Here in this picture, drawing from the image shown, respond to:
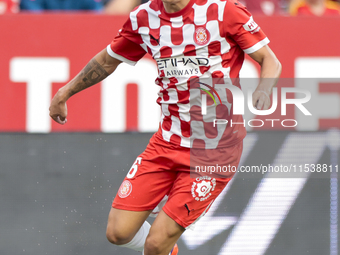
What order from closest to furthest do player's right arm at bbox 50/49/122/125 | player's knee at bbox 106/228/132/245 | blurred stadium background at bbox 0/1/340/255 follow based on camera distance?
player's knee at bbox 106/228/132/245 < player's right arm at bbox 50/49/122/125 < blurred stadium background at bbox 0/1/340/255

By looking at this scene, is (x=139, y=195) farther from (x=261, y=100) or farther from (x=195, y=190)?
(x=261, y=100)

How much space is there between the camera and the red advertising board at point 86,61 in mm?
4387

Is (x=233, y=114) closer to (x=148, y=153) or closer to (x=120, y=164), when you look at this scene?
(x=148, y=153)

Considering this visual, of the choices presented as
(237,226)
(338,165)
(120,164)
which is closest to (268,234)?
(237,226)

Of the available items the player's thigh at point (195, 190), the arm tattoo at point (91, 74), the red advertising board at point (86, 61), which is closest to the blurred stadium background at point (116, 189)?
the red advertising board at point (86, 61)

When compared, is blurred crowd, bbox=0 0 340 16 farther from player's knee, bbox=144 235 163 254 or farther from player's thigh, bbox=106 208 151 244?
player's knee, bbox=144 235 163 254

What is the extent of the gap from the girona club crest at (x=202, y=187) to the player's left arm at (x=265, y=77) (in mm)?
590

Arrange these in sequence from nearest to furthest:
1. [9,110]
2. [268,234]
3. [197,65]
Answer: [197,65] < [268,234] < [9,110]

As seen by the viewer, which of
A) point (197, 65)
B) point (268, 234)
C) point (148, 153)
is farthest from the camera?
point (268, 234)

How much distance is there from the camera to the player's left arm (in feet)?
8.67

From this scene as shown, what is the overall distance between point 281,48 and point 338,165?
113 cm

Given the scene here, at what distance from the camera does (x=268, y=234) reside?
13.1 ft

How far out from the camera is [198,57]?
9.58 feet

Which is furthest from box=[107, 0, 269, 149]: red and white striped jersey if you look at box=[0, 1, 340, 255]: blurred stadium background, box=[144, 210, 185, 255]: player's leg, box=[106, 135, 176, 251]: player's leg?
box=[0, 1, 340, 255]: blurred stadium background
